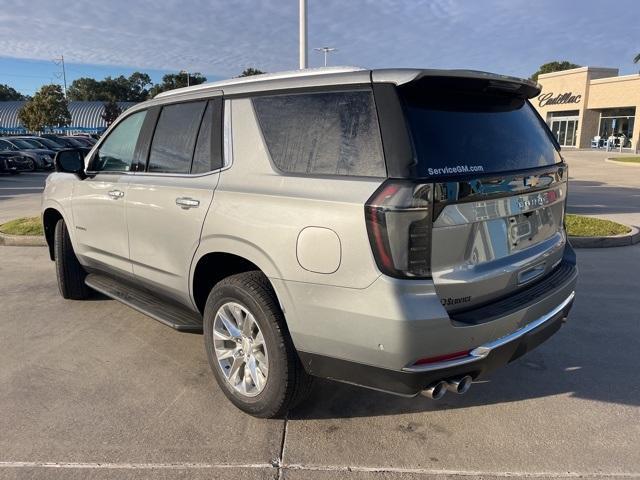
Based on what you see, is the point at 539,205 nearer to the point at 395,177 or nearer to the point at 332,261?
the point at 395,177

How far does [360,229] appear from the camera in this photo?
8.02 feet

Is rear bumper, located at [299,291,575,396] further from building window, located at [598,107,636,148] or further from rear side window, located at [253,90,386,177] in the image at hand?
building window, located at [598,107,636,148]

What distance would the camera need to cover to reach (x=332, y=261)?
2.54m

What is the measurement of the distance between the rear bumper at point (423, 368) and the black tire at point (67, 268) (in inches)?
130

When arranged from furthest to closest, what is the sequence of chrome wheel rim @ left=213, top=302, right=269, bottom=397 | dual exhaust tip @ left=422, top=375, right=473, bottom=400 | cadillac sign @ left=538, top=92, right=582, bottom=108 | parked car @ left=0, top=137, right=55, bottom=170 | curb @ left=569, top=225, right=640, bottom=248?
1. cadillac sign @ left=538, top=92, right=582, bottom=108
2. parked car @ left=0, top=137, right=55, bottom=170
3. curb @ left=569, top=225, right=640, bottom=248
4. chrome wheel rim @ left=213, top=302, right=269, bottom=397
5. dual exhaust tip @ left=422, top=375, right=473, bottom=400

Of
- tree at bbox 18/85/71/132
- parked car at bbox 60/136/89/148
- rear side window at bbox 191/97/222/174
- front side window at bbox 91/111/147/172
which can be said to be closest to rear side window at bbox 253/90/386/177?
rear side window at bbox 191/97/222/174

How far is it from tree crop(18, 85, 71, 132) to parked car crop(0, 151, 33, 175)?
34.2 metres

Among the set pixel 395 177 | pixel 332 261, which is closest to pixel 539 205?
pixel 395 177

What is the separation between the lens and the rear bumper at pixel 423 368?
252 cm

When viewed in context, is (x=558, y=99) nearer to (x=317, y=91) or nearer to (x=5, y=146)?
(x=5, y=146)

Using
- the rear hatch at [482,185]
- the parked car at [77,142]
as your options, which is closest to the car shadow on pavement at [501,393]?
the rear hatch at [482,185]

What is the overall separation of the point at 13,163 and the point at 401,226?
23.4m

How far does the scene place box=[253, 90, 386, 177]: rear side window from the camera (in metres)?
2.57

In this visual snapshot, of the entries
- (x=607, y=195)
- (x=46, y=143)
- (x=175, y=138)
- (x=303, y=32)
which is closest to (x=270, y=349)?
(x=175, y=138)
